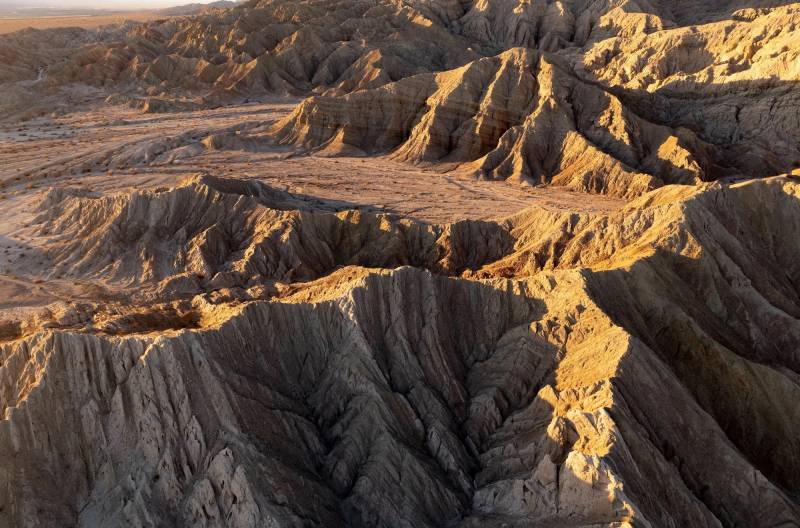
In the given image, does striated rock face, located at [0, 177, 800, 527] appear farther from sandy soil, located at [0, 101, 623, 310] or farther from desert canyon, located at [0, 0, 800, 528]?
sandy soil, located at [0, 101, 623, 310]

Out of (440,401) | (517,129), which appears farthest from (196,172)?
(440,401)

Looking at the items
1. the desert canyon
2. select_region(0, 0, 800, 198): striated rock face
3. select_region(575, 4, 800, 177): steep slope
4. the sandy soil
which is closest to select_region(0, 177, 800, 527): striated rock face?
the desert canyon

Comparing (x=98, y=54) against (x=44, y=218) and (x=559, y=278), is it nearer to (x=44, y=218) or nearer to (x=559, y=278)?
(x=44, y=218)

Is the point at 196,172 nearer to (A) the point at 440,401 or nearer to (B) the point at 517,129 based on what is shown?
(B) the point at 517,129

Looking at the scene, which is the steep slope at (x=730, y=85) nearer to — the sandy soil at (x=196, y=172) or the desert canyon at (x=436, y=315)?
the desert canyon at (x=436, y=315)

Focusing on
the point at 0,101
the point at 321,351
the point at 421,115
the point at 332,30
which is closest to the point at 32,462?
the point at 321,351

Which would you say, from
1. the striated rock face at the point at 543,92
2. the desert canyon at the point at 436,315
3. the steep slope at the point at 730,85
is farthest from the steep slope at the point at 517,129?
the steep slope at the point at 730,85

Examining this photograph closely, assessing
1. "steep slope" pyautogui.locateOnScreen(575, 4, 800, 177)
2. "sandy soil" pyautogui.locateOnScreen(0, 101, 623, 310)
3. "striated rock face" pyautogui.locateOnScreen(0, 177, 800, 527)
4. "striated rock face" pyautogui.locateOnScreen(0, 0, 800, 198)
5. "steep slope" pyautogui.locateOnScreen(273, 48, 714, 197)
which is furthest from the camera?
"striated rock face" pyautogui.locateOnScreen(0, 0, 800, 198)
